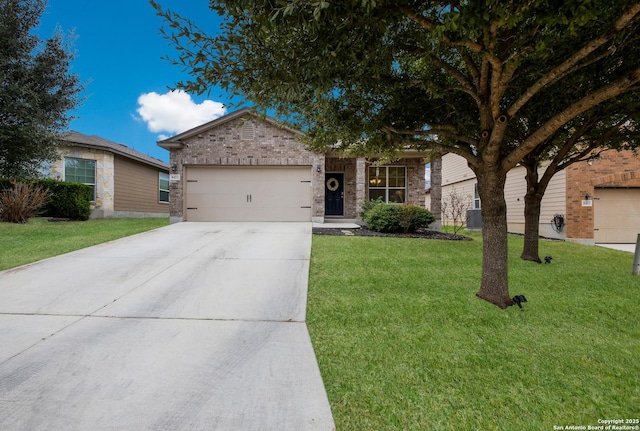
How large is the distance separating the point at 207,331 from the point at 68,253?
5074 mm

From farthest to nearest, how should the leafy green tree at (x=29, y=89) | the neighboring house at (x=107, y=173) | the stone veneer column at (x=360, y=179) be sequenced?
the neighboring house at (x=107, y=173)
the stone veneer column at (x=360, y=179)
the leafy green tree at (x=29, y=89)

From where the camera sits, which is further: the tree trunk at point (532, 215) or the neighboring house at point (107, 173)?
the neighboring house at point (107, 173)

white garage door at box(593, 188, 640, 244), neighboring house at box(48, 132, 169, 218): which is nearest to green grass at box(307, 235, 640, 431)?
white garage door at box(593, 188, 640, 244)

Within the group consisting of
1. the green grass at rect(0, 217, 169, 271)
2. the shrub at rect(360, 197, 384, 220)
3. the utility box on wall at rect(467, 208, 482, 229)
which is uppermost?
the shrub at rect(360, 197, 384, 220)

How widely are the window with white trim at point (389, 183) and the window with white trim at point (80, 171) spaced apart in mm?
13156

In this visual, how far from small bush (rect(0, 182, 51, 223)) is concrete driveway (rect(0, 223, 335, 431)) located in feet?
22.3

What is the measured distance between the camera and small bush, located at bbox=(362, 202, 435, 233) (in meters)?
9.74

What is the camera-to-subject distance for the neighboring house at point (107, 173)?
1388cm

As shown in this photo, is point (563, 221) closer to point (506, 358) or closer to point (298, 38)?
point (506, 358)

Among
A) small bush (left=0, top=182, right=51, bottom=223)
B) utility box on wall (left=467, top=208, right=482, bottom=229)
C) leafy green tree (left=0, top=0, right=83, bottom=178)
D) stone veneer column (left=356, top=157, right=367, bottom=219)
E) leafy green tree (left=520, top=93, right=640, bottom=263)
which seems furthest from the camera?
utility box on wall (left=467, top=208, right=482, bottom=229)

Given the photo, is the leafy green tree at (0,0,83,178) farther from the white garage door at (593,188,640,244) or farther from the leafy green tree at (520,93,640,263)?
the white garage door at (593,188,640,244)

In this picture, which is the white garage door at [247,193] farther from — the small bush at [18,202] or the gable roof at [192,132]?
the small bush at [18,202]

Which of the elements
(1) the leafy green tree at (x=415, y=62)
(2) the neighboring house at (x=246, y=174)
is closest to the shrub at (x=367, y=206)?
(2) the neighboring house at (x=246, y=174)

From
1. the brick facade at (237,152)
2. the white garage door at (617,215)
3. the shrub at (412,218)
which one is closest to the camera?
the shrub at (412,218)
